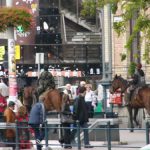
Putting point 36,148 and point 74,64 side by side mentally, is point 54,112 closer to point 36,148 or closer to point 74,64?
point 36,148

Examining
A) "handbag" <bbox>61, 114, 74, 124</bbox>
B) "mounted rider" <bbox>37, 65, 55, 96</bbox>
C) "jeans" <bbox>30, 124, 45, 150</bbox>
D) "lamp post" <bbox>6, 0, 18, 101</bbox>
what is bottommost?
"jeans" <bbox>30, 124, 45, 150</bbox>

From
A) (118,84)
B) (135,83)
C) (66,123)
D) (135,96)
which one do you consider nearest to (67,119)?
(66,123)

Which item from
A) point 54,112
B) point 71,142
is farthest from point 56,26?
point 71,142

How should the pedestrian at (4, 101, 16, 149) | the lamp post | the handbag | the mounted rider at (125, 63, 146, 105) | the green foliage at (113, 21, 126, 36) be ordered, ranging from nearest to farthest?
the green foliage at (113, 21, 126, 36)
the pedestrian at (4, 101, 16, 149)
the handbag
the lamp post
the mounted rider at (125, 63, 146, 105)

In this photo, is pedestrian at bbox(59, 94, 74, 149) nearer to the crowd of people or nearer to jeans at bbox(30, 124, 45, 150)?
the crowd of people

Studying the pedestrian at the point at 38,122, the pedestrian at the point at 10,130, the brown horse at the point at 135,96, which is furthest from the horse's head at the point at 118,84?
the pedestrian at the point at 10,130

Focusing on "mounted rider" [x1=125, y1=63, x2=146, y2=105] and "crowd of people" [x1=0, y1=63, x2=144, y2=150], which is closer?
"crowd of people" [x1=0, y1=63, x2=144, y2=150]

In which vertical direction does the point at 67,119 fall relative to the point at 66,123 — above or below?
above

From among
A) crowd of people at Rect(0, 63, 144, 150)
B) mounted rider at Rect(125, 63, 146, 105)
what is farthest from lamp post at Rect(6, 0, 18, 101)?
mounted rider at Rect(125, 63, 146, 105)

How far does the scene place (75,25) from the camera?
5797 cm

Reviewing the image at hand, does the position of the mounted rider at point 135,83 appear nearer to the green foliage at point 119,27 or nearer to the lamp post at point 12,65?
the lamp post at point 12,65

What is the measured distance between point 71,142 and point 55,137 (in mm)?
1879

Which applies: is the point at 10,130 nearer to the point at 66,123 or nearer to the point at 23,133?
the point at 23,133

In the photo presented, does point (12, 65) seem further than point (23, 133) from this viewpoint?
Yes
